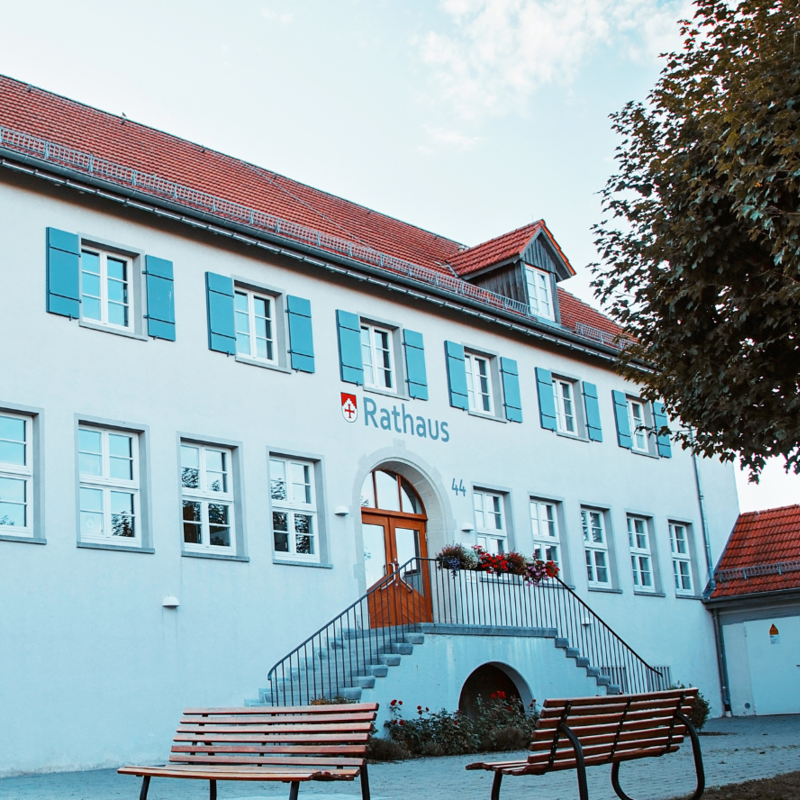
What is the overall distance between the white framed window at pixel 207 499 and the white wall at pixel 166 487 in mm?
233

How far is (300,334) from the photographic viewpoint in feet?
58.5

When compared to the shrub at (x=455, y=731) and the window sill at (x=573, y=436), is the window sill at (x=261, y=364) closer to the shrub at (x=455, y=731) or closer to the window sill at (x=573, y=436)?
the shrub at (x=455, y=731)

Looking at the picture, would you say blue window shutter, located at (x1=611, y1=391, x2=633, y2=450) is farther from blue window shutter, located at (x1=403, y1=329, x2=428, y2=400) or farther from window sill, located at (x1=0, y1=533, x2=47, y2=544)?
window sill, located at (x1=0, y1=533, x2=47, y2=544)

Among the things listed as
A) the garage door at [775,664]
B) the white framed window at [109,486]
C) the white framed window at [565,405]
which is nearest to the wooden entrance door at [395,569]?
the white framed window at [109,486]

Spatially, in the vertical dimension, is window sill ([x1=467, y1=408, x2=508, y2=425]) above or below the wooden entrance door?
above

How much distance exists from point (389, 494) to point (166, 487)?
4.85 m

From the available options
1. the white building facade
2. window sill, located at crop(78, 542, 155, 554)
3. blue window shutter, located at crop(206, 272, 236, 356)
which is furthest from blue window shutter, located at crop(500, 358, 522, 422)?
window sill, located at crop(78, 542, 155, 554)

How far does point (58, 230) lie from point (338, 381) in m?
4.98

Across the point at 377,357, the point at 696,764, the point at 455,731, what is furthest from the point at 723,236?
the point at 377,357

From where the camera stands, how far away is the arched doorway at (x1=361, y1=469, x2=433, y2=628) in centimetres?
1747

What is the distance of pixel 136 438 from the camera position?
15320mm

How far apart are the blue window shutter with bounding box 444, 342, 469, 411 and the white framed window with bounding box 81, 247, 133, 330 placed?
6.44 m

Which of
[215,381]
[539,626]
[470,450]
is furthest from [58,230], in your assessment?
[539,626]

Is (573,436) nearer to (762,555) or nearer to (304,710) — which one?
(762,555)
